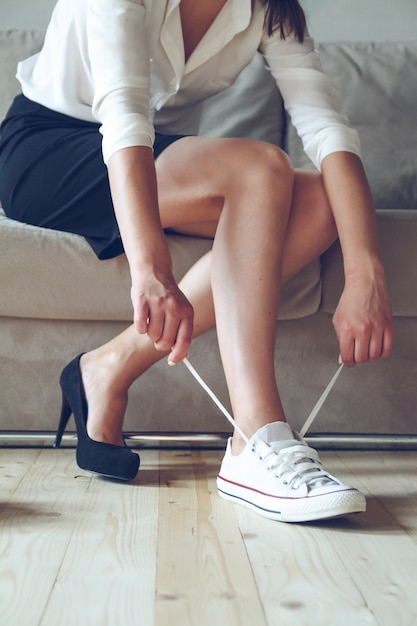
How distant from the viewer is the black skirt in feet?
4.19

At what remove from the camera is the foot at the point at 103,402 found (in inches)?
47.9

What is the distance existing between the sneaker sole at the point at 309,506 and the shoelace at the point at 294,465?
0.09ft

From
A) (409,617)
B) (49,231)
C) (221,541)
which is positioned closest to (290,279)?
(49,231)

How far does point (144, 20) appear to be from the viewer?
1.20 meters

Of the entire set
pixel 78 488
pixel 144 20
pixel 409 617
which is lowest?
pixel 78 488

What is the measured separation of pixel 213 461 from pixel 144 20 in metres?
0.73

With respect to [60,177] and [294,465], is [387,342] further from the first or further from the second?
[60,177]

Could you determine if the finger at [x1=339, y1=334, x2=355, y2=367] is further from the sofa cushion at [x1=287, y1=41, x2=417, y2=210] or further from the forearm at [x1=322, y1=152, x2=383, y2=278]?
the sofa cushion at [x1=287, y1=41, x2=417, y2=210]

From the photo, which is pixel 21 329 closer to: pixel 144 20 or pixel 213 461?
pixel 213 461

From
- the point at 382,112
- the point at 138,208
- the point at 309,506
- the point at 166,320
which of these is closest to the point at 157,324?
the point at 166,320

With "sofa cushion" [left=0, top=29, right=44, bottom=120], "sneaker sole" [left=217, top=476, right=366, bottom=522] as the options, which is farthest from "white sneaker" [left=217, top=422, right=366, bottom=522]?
"sofa cushion" [left=0, top=29, right=44, bottom=120]

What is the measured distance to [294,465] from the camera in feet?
3.24

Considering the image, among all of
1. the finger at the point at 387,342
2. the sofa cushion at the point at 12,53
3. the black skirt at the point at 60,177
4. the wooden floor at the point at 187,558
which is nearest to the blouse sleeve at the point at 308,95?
the black skirt at the point at 60,177

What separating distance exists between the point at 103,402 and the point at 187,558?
1.50ft
